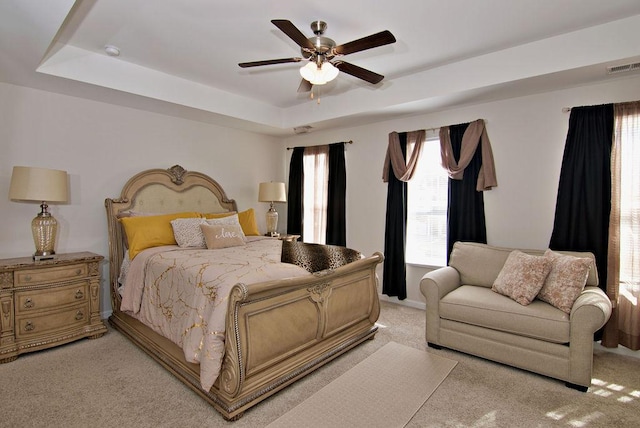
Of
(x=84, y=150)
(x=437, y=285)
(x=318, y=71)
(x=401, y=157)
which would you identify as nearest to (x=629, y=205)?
(x=437, y=285)

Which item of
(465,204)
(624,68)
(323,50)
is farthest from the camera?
(465,204)

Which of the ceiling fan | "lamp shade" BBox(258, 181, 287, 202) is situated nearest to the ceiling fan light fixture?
the ceiling fan

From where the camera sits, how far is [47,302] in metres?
2.97

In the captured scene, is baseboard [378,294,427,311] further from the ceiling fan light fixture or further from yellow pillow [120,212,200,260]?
the ceiling fan light fixture

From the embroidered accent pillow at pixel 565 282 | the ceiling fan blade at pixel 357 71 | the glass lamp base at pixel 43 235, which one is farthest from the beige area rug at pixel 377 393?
the glass lamp base at pixel 43 235

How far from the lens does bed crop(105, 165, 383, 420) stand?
207 cm

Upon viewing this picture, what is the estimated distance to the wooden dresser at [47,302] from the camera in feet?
9.11

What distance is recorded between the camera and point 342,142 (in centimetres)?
498

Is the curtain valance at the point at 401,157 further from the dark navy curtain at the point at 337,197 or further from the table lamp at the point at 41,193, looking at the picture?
the table lamp at the point at 41,193

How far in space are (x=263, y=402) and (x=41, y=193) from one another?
271 centimetres

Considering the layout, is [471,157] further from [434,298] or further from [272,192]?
[272,192]

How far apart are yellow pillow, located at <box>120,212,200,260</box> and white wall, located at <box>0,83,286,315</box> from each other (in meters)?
0.55

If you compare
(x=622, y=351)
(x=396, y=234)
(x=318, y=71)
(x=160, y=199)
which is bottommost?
(x=622, y=351)

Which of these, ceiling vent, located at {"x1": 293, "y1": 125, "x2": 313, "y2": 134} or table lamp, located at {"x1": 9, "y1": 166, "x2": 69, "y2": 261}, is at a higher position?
ceiling vent, located at {"x1": 293, "y1": 125, "x2": 313, "y2": 134}
